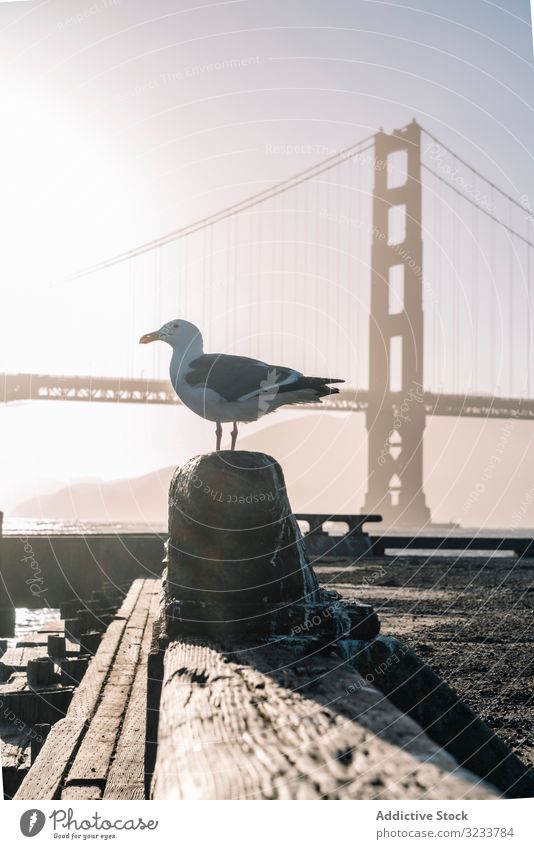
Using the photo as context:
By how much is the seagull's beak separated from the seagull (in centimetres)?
18

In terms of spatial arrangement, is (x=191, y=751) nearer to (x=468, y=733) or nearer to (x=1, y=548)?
(x=468, y=733)

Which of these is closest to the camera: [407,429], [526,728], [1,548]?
[526,728]

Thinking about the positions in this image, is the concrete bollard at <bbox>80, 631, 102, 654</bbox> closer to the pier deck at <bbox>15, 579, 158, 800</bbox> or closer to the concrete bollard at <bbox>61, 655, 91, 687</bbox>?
the concrete bollard at <bbox>61, 655, 91, 687</bbox>

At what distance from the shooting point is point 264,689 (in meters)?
2.38

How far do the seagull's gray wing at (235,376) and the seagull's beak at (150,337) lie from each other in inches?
17.9

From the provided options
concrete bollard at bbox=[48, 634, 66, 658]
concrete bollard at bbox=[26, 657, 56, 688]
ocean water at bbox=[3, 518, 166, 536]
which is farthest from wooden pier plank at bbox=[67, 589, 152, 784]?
ocean water at bbox=[3, 518, 166, 536]

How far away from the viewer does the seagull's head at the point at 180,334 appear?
4.45 m

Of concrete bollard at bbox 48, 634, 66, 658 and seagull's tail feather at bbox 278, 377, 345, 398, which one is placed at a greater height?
seagull's tail feather at bbox 278, 377, 345, 398

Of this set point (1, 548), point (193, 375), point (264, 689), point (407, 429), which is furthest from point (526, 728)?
point (407, 429)

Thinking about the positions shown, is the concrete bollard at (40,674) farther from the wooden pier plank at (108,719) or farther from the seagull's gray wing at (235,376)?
the seagull's gray wing at (235,376)

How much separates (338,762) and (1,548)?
1363 centimetres

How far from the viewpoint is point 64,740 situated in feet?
14.2

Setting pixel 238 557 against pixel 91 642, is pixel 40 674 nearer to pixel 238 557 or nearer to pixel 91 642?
pixel 91 642

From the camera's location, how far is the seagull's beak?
457cm
